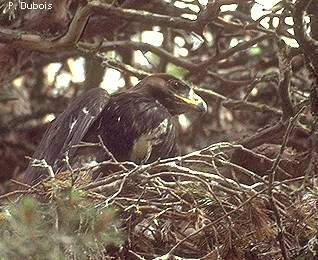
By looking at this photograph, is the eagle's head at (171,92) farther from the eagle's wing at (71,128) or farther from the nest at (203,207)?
the nest at (203,207)

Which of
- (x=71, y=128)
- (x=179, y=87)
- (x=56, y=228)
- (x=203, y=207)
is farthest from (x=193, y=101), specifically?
(x=56, y=228)

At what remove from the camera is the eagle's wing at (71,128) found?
5.81 metres

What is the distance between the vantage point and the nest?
14.8 feet

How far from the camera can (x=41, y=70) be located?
812cm

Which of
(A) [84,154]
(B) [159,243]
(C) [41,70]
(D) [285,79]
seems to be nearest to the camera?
(B) [159,243]

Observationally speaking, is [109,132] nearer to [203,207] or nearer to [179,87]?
[179,87]

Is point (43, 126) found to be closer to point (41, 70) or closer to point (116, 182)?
point (41, 70)

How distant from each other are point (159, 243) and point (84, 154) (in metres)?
1.03

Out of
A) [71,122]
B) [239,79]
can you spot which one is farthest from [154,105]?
[239,79]

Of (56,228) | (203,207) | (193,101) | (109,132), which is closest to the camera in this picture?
(56,228)

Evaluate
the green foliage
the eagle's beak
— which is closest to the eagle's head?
the eagle's beak

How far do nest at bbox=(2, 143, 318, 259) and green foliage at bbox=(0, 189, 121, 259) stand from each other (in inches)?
10.6

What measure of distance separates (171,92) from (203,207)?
6.04ft

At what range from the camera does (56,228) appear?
3893mm
